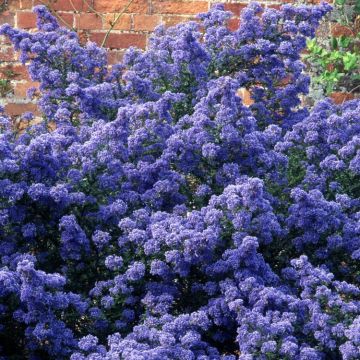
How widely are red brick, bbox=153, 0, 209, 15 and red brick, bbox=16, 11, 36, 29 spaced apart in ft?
2.04

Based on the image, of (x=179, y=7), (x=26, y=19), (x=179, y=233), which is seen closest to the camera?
(x=179, y=233)

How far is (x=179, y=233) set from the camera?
7.68 feet

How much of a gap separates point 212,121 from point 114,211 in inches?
16.8

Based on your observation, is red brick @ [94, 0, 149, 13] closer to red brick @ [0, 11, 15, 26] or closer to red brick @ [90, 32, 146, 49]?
red brick @ [90, 32, 146, 49]

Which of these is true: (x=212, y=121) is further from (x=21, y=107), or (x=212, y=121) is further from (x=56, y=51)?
(x=21, y=107)

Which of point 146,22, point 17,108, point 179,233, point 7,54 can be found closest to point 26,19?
point 7,54

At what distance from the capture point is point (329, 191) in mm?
2793

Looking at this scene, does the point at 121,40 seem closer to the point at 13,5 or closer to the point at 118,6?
the point at 118,6

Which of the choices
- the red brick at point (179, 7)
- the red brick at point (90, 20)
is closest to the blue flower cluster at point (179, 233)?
the red brick at point (179, 7)

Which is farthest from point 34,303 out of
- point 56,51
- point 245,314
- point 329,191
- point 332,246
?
point 56,51

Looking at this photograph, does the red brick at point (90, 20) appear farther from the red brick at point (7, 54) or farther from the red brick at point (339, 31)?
the red brick at point (339, 31)

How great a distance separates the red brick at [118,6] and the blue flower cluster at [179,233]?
1252mm

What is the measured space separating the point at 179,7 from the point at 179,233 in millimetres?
2235

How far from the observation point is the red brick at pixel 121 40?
4.38m
